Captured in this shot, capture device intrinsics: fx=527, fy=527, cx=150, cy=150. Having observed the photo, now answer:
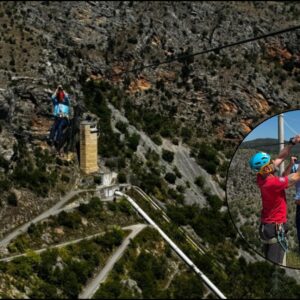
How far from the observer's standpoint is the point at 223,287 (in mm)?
19203

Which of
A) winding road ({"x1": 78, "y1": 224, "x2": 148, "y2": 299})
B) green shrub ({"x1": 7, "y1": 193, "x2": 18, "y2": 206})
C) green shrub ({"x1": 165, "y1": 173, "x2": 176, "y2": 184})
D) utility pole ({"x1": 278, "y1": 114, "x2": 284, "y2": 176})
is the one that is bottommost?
green shrub ({"x1": 165, "y1": 173, "x2": 176, "y2": 184})

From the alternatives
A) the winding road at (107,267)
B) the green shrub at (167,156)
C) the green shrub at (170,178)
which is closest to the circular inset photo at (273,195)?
the winding road at (107,267)

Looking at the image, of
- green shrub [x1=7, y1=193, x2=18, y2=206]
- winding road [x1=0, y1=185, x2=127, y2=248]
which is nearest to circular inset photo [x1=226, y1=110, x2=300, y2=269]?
winding road [x1=0, y1=185, x2=127, y2=248]

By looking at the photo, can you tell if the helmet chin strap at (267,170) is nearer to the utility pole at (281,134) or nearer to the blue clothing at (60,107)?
the utility pole at (281,134)

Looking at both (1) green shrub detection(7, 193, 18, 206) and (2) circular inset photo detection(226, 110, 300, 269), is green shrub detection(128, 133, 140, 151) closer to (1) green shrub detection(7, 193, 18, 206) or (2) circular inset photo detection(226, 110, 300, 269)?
(1) green shrub detection(7, 193, 18, 206)

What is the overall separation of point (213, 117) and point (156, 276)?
35.6 meters

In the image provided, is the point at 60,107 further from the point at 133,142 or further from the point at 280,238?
the point at 280,238

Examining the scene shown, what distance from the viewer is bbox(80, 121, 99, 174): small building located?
3234 cm

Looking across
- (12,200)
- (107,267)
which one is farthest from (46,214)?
(107,267)

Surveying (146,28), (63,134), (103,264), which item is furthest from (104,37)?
(103,264)

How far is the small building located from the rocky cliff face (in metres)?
10.7

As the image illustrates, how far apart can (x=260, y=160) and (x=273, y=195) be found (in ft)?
1.39

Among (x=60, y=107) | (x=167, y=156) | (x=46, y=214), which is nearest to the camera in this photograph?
(x=46, y=214)

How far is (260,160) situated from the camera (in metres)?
5.21
